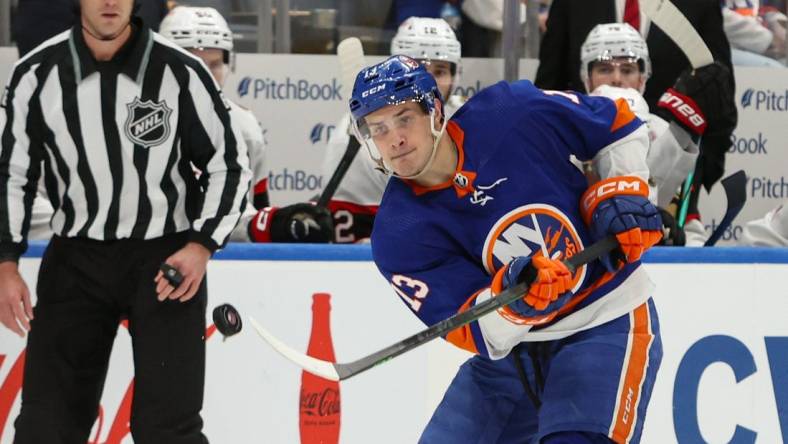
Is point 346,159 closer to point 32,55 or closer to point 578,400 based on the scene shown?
point 32,55

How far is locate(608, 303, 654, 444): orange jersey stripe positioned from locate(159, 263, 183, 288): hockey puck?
1016 millimetres

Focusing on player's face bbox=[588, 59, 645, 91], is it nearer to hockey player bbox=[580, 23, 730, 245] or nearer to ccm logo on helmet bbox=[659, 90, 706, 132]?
hockey player bbox=[580, 23, 730, 245]

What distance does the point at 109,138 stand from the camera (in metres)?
3.27

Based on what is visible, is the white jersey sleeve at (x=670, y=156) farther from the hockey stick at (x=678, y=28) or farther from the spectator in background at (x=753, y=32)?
the spectator in background at (x=753, y=32)

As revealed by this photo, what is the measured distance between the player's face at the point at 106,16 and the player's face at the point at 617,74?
1979 millimetres

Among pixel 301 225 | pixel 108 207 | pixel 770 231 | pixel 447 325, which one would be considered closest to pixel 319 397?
pixel 301 225

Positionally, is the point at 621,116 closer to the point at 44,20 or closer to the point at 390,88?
the point at 390,88

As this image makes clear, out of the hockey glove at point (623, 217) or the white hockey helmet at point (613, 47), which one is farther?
the white hockey helmet at point (613, 47)

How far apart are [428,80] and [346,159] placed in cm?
180

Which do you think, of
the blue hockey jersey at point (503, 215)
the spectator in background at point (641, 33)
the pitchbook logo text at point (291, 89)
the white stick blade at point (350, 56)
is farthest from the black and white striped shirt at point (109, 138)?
the spectator in background at point (641, 33)

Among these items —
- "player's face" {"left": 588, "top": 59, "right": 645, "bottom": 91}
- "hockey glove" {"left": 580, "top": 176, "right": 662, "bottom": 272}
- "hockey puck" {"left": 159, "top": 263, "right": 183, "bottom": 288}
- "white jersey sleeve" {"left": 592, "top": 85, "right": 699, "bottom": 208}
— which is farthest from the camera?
"player's face" {"left": 588, "top": 59, "right": 645, "bottom": 91}

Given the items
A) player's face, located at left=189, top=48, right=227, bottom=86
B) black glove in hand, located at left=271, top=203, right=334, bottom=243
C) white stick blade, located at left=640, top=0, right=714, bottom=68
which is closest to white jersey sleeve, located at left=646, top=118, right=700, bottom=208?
white stick blade, located at left=640, top=0, right=714, bottom=68

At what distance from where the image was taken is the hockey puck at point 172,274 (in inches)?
126

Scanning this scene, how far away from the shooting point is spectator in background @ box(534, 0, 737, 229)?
16.1ft
